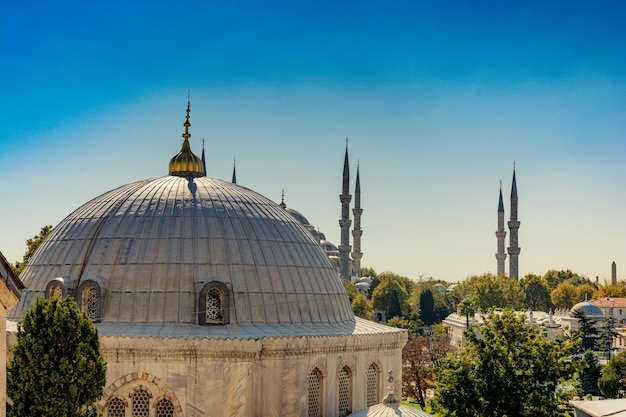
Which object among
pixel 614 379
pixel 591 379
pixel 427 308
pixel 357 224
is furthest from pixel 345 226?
pixel 614 379

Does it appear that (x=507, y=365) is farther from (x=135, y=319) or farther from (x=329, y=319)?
(x=135, y=319)

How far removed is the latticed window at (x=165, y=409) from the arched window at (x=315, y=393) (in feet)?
11.2

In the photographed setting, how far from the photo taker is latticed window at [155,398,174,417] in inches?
684

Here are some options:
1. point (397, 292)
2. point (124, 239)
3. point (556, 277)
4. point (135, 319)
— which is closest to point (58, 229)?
point (124, 239)

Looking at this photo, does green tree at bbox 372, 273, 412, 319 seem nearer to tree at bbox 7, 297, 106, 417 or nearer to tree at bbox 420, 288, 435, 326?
tree at bbox 420, 288, 435, 326

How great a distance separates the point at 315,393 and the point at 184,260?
4732 mm

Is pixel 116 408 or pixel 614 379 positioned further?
pixel 614 379

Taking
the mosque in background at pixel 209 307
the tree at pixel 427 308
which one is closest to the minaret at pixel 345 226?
the tree at pixel 427 308

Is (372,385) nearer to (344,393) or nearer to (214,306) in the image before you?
(344,393)

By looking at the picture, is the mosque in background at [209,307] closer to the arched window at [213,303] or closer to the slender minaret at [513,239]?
the arched window at [213,303]

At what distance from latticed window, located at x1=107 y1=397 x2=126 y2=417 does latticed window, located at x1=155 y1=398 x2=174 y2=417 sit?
78 centimetres

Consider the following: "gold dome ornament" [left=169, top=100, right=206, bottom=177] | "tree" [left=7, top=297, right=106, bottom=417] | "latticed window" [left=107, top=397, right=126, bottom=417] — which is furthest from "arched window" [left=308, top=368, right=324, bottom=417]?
"gold dome ornament" [left=169, top=100, right=206, bottom=177]

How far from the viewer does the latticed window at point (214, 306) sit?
1884 centimetres

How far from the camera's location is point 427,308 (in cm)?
7875
